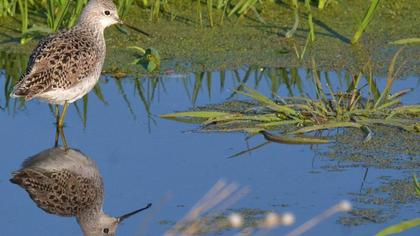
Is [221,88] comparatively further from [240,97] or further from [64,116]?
[64,116]

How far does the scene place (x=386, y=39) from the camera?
8.97 m

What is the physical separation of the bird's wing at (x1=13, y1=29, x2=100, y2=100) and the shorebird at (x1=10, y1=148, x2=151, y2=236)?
19.1 inches

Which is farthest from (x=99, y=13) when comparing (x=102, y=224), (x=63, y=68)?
(x=102, y=224)

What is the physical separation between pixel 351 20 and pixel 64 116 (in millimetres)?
2809

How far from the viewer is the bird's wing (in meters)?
7.20

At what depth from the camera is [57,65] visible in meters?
7.31

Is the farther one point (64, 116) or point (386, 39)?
point (386, 39)

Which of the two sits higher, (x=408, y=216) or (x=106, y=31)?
(x=106, y=31)

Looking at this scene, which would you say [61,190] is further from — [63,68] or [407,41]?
[407,41]

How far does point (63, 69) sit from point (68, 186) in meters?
1.18

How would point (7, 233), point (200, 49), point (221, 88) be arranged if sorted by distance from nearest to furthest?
1. point (7, 233)
2. point (221, 88)
3. point (200, 49)

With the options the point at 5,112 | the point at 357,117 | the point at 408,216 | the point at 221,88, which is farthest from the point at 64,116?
the point at 408,216

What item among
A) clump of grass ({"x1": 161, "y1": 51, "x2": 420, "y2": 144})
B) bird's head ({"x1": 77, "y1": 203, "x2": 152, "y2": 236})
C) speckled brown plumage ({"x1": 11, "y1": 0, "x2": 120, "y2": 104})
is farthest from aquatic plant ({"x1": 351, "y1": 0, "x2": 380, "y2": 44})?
bird's head ({"x1": 77, "y1": 203, "x2": 152, "y2": 236})

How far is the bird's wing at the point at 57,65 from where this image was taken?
7.20 m
